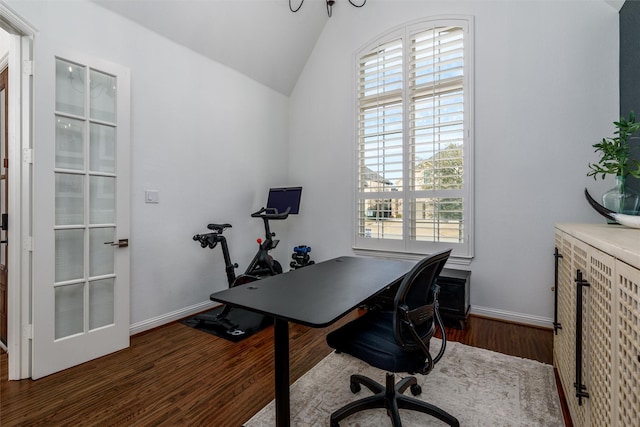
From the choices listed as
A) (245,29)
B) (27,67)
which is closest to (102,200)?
(27,67)

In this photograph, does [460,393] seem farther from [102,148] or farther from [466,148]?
[102,148]

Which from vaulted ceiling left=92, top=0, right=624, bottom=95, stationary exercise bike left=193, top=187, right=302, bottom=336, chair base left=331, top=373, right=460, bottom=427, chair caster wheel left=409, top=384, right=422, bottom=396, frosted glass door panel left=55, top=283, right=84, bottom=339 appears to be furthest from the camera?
stationary exercise bike left=193, top=187, right=302, bottom=336

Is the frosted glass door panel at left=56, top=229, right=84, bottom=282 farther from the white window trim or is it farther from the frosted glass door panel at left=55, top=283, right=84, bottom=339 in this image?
the white window trim

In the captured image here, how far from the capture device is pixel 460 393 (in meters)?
1.88

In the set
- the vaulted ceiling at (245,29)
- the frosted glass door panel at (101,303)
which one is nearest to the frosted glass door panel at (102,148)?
the frosted glass door panel at (101,303)

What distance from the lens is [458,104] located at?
3.21m

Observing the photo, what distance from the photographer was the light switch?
9.24 feet

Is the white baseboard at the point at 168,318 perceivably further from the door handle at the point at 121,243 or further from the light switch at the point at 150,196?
the light switch at the point at 150,196

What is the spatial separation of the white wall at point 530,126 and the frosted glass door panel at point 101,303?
133 inches

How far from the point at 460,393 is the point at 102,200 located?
2.92 metres

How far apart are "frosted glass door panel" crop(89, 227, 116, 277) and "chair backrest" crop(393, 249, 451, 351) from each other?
234cm

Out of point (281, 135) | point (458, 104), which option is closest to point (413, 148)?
point (458, 104)

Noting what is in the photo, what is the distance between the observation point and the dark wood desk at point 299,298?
1.23 meters

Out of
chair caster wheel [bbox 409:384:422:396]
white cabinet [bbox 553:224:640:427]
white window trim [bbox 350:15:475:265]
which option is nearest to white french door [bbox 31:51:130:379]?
chair caster wheel [bbox 409:384:422:396]
